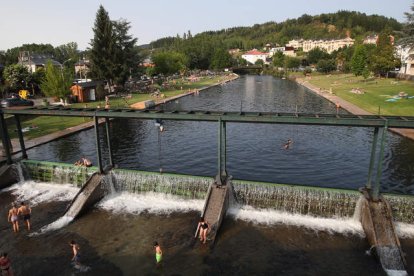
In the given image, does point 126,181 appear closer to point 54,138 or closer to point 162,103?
point 54,138

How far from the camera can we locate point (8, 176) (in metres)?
28.6

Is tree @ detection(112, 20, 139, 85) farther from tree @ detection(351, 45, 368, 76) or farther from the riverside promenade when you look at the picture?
tree @ detection(351, 45, 368, 76)

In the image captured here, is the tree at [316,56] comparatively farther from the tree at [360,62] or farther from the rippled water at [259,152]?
the rippled water at [259,152]

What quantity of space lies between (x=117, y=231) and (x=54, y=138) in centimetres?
2487

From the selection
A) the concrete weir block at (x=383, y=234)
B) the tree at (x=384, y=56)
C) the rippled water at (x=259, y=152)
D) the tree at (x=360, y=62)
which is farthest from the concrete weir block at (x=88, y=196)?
the tree at (x=360, y=62)

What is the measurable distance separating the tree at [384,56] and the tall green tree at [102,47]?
244 ft

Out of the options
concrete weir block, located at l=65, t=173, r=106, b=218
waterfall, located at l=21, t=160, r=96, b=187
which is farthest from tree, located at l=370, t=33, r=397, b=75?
concrete weir block, located at l=65, t=173, r=106, b=218

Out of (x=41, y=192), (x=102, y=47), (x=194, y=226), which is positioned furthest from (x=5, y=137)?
(x=102, y=47)

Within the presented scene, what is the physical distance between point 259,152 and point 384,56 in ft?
252

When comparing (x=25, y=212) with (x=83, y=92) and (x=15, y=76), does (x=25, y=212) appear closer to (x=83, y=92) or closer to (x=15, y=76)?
(x=83, y=92)

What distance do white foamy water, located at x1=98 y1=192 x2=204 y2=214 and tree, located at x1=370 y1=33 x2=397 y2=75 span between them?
89.5 meters

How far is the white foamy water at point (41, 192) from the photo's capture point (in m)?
25.8

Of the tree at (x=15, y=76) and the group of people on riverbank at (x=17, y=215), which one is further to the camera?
the tree at (x=15, y=76)

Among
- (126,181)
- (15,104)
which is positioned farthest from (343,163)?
(15,104)
